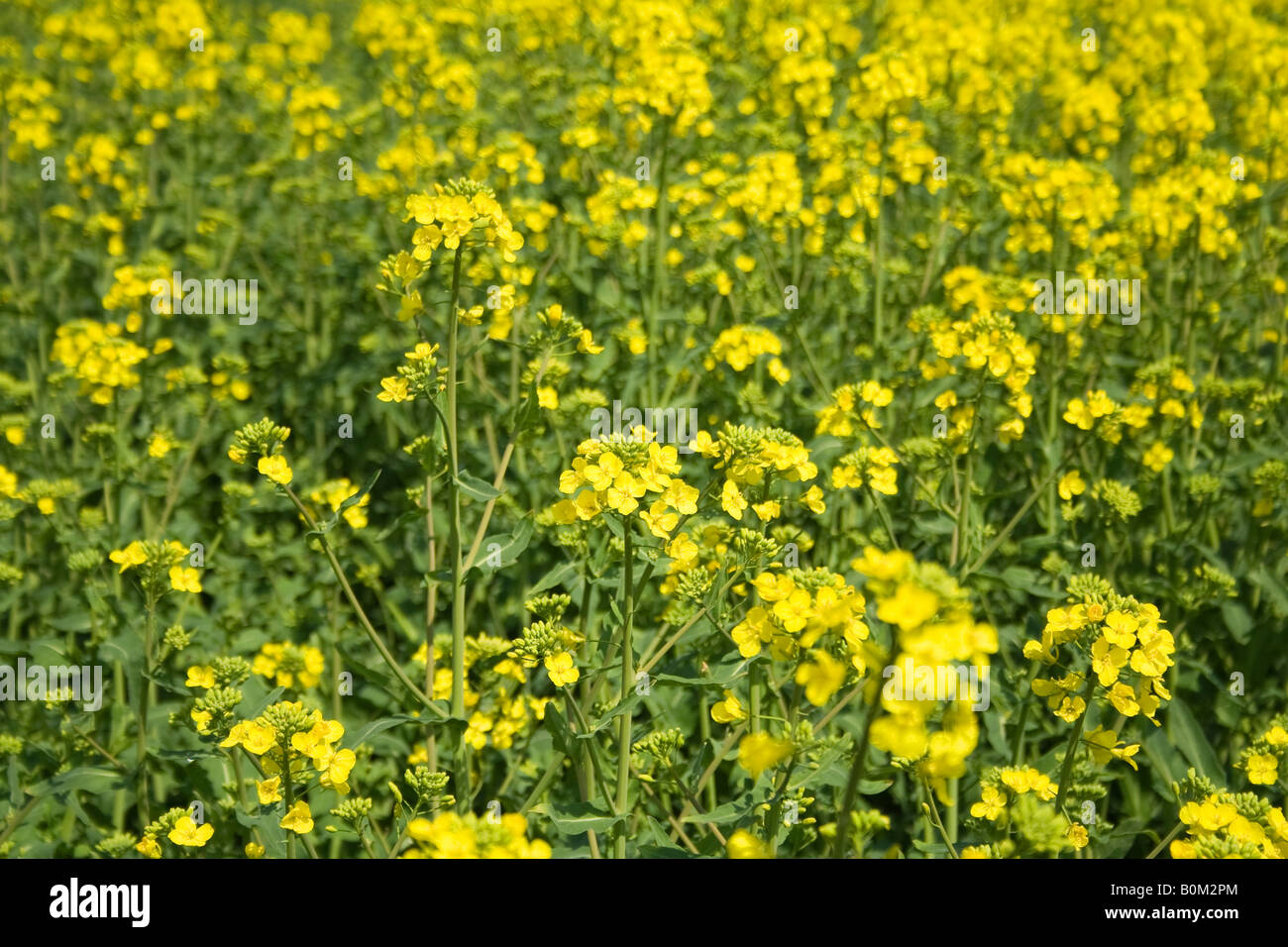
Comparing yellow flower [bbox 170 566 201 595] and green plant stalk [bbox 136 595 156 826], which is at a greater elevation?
yellow flower [bbox 170 566 201 595]

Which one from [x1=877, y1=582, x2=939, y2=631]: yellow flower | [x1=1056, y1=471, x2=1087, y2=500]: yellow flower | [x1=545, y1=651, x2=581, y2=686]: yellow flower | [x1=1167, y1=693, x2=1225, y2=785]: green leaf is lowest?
[x1=1167, y1=693, x2=1225, y2=785]: green leaf

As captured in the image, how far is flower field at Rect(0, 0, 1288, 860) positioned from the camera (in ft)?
8.48

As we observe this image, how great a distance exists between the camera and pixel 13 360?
584 centimetres

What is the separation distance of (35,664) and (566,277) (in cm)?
271

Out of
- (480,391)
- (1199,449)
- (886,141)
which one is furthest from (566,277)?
(1199,449)

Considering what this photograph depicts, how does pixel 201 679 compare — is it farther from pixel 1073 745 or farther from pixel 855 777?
pixel 1073 745

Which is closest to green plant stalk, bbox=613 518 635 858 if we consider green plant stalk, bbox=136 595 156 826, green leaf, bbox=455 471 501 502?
green leaf, bbox=455 471 501 502

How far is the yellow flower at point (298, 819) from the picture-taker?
2396 millimetres

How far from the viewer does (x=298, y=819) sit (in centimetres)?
243

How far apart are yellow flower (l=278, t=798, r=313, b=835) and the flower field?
1cm

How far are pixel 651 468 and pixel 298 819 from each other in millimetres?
1191

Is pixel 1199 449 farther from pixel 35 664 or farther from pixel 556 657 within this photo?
pixel 35 664

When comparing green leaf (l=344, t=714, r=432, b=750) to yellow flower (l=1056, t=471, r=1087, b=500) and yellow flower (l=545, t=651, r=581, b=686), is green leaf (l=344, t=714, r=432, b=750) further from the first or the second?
yellow flower (l=1056, t=471, r=1087, b=500)

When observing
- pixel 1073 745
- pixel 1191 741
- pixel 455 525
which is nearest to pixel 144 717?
pixel 455 525
